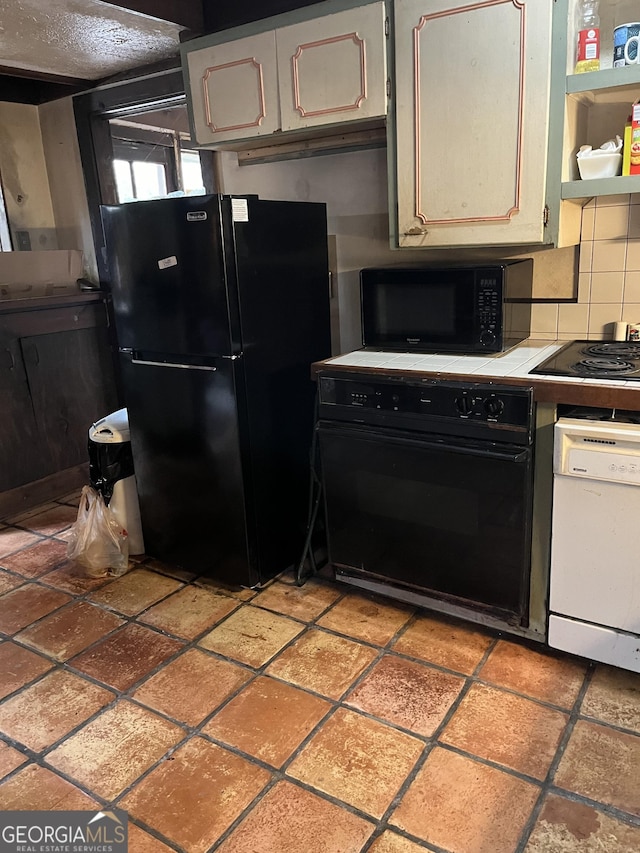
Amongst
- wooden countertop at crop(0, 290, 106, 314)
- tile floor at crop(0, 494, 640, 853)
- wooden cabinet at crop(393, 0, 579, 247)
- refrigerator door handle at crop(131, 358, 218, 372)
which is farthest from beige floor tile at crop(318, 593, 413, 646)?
wooden countertop at crop(0, 290, 106, 314)

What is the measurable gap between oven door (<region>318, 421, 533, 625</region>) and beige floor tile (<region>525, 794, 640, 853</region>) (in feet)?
2.13

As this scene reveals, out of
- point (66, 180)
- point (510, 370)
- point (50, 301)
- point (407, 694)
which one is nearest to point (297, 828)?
point (407, 694)

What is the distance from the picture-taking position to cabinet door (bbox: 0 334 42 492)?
10.7 feet

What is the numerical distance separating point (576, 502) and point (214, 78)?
2077 mm

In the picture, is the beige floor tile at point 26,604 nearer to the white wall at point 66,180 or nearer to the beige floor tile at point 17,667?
the beige floor tile at point 17,667

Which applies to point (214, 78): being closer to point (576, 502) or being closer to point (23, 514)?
point (576, 502)

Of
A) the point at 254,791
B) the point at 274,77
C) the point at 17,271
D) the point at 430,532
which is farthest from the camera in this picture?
the point at 17,271

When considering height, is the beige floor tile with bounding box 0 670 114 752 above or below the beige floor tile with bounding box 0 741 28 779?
below

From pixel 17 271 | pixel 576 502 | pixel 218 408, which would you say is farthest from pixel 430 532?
pixel 17 271

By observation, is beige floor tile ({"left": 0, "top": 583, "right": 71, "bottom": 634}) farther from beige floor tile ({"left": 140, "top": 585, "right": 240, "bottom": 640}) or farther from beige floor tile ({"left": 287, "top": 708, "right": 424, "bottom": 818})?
beige floor tile ({"left": 287, "top": 708, "right": 424, "bottom": 818})

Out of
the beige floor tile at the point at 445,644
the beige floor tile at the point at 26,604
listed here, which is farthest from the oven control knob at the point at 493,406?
the beige floor tile at the point at 26,604

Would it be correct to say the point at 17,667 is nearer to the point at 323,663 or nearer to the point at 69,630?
the point at 69,630

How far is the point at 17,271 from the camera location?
132 inches

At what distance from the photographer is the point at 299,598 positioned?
251 centimetres
